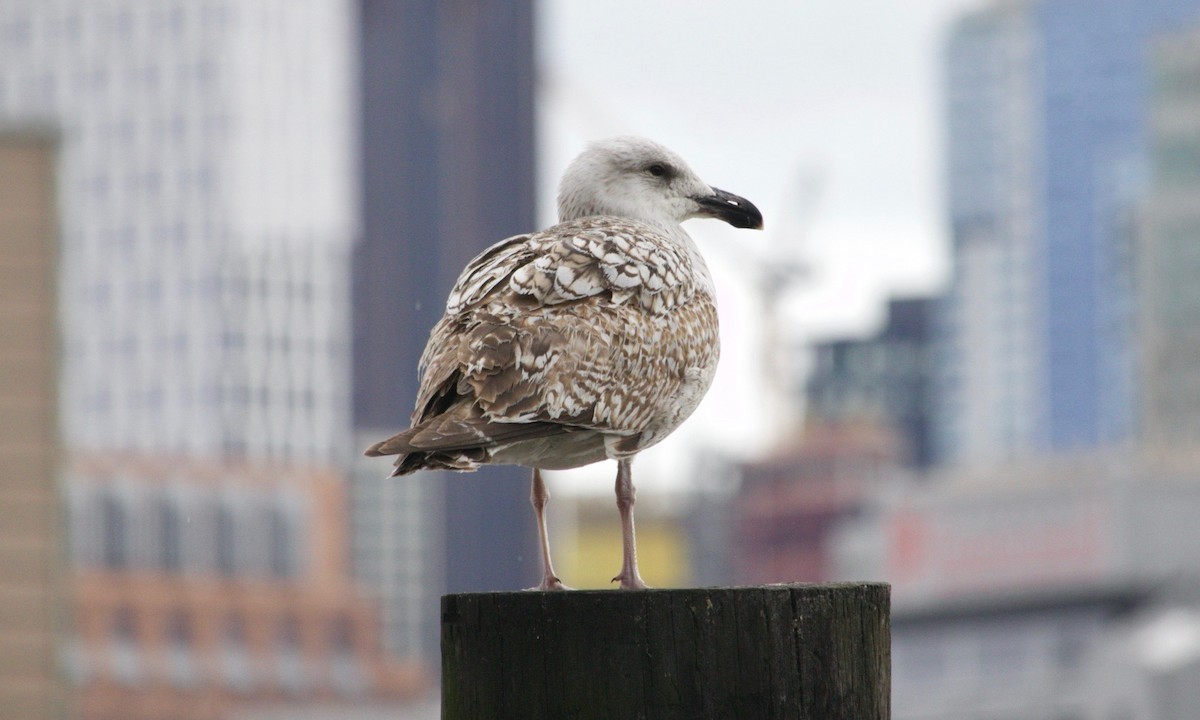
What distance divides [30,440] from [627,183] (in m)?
42.3

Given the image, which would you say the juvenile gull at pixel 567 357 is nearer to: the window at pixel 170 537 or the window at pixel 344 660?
the window at pixel 344 660

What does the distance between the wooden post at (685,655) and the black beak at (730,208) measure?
2404 millimetres

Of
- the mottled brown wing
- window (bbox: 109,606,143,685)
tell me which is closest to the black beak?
the mottled brown wing

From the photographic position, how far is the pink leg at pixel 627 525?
6223 millimetres

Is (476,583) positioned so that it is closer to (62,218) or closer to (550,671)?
(62,218)

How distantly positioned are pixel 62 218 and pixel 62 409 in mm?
5377

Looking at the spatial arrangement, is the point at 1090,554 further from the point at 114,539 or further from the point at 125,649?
the point at 114,539

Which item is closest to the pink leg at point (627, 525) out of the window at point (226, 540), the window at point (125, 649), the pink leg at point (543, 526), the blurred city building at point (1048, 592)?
the pink leg at point (543, 526)

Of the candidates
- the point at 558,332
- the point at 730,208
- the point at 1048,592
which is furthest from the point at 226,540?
the point at 558,332

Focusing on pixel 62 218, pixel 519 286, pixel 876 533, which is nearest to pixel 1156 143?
pixel 876 533

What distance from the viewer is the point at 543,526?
21.7ft

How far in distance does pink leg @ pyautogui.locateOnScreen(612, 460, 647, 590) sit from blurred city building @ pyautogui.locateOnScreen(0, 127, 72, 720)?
41.8 m

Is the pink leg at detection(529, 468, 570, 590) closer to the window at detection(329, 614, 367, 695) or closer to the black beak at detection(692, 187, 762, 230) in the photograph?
the black beak at detection(692, 187, 762, 230)

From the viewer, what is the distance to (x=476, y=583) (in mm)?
193750
